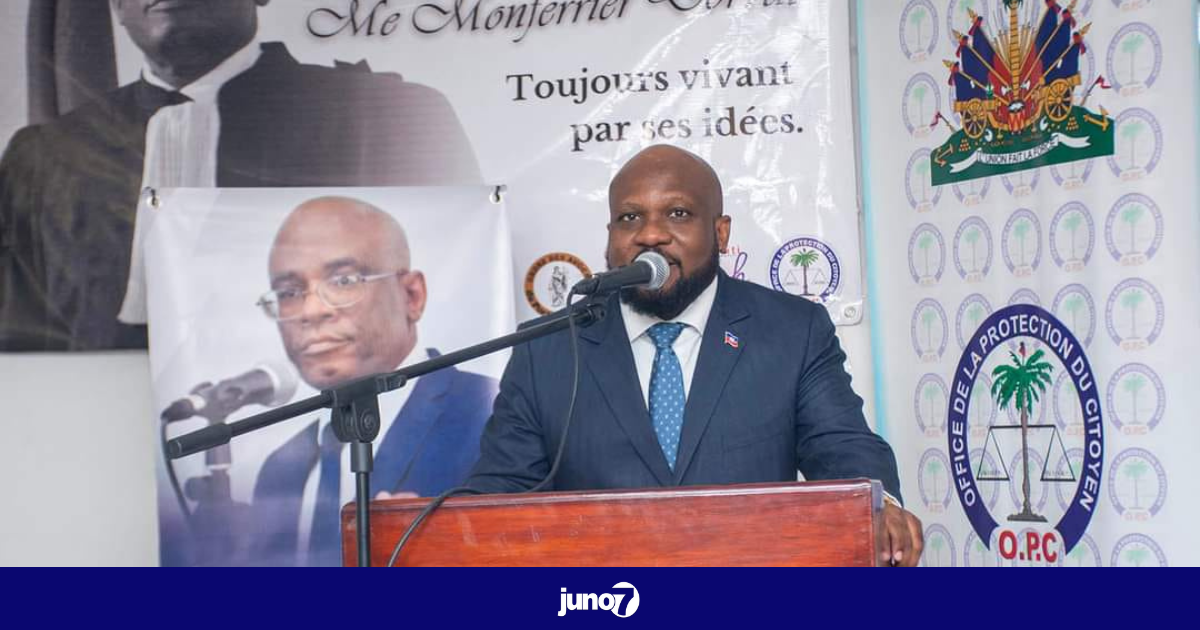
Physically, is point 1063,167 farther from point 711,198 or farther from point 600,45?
point 600,45

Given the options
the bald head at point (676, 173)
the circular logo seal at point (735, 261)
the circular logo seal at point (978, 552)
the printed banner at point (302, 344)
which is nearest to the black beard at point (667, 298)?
the bald head at point (676, 173)

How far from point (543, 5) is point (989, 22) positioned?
139cm

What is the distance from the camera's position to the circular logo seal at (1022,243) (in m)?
3.56

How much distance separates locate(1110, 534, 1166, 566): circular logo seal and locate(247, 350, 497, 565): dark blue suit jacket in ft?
5.69

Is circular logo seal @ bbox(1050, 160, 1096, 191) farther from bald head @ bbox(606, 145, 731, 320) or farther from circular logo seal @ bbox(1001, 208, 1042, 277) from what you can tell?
bald head @ bbox(606, 145, 731, 320)

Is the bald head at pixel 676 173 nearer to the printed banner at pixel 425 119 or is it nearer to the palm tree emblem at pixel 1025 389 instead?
the printed banner at pixel 425 119

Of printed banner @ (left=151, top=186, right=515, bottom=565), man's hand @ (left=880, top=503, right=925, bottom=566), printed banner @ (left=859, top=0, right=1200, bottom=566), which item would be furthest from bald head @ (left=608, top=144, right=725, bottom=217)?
man's hand @ (left=880, top=503, right=925, bottom=566)

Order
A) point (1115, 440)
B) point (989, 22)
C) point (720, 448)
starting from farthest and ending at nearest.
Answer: point (989, 22) → point (1115, 440) → point (720, 448)

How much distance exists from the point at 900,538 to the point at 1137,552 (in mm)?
1523

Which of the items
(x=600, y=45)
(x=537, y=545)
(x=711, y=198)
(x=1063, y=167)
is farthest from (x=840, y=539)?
(x=600, y=45)

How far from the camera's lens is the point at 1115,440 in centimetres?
331

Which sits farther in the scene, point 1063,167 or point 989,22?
point 989,22

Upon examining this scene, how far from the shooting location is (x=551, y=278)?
411 centimetres
